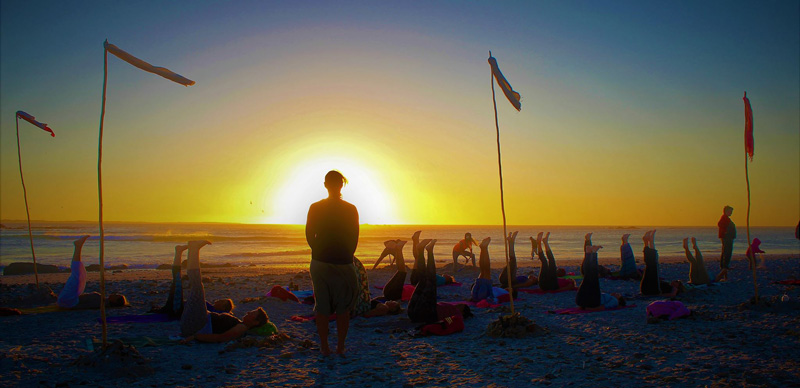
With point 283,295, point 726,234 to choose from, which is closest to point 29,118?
point 283,295

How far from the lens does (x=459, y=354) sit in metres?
5.92

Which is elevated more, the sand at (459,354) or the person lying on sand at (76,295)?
the person lying on sand at (76,295)

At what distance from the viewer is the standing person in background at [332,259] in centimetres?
568

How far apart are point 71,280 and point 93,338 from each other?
3.04 m

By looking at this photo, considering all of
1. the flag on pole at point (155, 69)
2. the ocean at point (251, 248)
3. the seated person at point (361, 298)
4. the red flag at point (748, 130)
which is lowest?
the ocean at point (251, 248)

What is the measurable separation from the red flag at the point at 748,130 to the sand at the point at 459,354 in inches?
106

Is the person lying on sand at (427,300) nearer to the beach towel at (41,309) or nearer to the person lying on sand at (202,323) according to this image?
the person lying on sand at (202,323)

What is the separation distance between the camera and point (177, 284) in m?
8.15

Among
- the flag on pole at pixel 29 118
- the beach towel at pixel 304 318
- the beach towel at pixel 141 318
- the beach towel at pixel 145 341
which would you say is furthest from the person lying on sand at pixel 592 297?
the flag on pole at pixel 29 118

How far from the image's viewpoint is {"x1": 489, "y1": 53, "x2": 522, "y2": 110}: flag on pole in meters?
7.18

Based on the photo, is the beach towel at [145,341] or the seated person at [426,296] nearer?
the beach towel at [145,341]

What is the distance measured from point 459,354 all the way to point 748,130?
7.01 metres

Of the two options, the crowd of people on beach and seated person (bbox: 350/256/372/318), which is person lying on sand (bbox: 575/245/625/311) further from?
seated person (bbox: 350/256/372/318)

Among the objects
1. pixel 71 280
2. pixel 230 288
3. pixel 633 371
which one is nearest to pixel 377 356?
pixel 633 371
